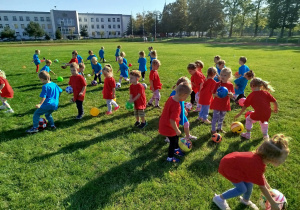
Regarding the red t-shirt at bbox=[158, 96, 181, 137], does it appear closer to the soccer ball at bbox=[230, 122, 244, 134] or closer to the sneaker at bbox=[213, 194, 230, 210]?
the sneaker at bbox=[213, 194, 230, 210]

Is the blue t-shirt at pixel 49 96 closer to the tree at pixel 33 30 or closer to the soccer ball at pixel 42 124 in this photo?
the soccer ball at pixel 42 124

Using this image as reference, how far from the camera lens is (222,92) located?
516 cm

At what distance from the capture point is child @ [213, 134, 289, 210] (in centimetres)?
261

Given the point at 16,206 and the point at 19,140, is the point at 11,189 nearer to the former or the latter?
the point at 16,206

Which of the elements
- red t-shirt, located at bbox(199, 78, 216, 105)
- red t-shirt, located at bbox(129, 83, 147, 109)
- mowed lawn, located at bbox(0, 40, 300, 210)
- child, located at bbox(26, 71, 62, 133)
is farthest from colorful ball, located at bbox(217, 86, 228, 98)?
child, located at bbox(26, 71, 62, 133)

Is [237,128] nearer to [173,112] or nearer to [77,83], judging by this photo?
[173,112]

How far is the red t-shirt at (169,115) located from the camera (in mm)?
3902

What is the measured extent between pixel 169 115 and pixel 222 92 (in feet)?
6.47

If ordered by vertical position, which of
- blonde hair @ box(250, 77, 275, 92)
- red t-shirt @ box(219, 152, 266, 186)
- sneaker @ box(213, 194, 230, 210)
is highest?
blonde hair @ box(250, 77, 275, 92)

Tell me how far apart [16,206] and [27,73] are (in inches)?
530

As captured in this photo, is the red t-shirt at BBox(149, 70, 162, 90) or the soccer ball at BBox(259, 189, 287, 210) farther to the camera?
the red t-shirt at BBox(149, 70, 162, 90)

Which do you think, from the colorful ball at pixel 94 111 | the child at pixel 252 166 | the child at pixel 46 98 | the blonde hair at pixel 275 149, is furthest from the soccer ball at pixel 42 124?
the blonde hair at pixel 275 149

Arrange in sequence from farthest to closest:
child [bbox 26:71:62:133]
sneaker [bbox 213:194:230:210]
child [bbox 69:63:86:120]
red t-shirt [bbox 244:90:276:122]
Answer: child [bbox 69:63:86:120] < child [bbox 26:71:62:133] < red t-shirt [bbox 244:90:276:122] < sneaker [bbox 213:194:230:210]

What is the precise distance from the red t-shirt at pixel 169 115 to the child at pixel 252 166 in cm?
128
